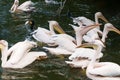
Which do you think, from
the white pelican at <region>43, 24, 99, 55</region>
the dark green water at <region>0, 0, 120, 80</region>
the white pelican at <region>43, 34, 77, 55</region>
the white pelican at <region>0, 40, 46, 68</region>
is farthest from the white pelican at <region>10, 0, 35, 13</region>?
the white pelican at <region>0, 40, 46, 68</region>

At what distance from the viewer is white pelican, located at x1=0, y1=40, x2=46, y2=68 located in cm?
1170

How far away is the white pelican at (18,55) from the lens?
11695 mm

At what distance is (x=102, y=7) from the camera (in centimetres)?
2044

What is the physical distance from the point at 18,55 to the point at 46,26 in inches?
186

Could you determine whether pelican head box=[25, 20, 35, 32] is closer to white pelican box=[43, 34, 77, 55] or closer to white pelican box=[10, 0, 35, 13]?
white pelican box=[43, 34, 77, 55]

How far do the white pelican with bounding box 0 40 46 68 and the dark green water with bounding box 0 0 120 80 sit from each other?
15cm

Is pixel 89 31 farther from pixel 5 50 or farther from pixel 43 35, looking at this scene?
pixel 5 50

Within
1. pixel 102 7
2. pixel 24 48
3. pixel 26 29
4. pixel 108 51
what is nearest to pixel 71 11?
pixel 102 7

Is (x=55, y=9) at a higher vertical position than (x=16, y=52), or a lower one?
lower

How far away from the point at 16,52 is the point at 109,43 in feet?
12.1

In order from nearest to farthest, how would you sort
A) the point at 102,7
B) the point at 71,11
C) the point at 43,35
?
the point at 43,35
the point at 71,11
the point at 102,7

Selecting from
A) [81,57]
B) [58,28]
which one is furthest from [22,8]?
[81,57]

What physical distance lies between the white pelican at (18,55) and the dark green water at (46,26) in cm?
15

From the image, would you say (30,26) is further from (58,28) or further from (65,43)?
(65,43)
